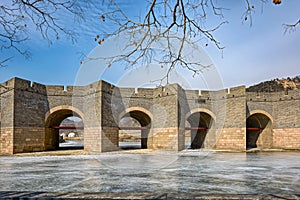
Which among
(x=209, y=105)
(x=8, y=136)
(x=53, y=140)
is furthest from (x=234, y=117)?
(x=8, y=136)

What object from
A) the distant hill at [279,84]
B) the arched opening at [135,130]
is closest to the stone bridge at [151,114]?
the arched opening at [135,130]

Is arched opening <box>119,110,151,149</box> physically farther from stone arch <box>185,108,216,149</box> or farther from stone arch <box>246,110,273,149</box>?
stone arch <box>246,110,273,149</box>

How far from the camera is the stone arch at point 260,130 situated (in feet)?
59.4

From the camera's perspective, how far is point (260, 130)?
1914cm

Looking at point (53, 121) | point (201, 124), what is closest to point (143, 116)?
point (201, 124)

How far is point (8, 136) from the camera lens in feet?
44.1

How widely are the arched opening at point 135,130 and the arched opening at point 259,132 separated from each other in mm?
7396

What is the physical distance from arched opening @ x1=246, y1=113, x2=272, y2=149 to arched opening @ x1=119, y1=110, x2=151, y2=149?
7396 mm

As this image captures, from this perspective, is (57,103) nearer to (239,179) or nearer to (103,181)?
(103,181)

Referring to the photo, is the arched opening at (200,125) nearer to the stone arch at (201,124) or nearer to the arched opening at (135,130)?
the stone arch at (201,124)

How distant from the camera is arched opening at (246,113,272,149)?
18.4 m

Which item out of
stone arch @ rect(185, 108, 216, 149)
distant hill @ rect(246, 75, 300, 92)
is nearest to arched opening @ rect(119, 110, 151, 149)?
stone arch @ rect(185, 108, 216, 149)

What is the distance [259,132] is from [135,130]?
2248 cm

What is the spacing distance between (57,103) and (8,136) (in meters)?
3.37
